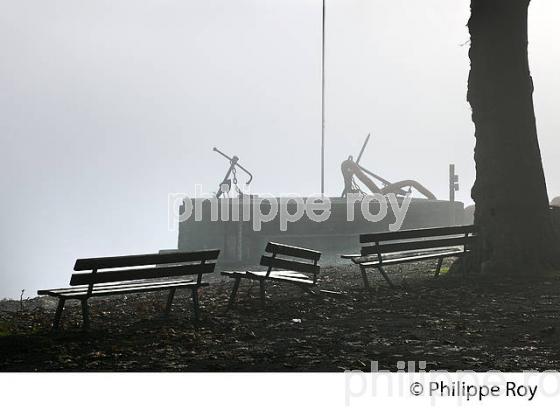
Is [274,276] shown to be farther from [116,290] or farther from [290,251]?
[116,290]

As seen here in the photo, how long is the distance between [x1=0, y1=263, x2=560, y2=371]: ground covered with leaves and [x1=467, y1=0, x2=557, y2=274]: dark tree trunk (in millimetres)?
1000

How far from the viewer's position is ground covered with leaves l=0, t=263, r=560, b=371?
663cm

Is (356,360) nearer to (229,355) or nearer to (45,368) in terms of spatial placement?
(229,355)

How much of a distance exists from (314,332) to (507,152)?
243 inches

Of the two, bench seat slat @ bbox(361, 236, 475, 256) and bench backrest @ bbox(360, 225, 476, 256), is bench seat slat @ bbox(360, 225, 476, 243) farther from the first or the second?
bench seat slat @ bbox(361, 236, 475, 256)

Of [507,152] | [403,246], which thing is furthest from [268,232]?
[403,246]

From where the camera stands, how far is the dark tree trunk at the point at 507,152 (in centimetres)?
1241

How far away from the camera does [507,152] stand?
1261cm

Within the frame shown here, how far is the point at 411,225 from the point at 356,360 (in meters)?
33.0

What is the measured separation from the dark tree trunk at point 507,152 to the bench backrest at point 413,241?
1.10 feet

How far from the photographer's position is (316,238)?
34438 millimetres

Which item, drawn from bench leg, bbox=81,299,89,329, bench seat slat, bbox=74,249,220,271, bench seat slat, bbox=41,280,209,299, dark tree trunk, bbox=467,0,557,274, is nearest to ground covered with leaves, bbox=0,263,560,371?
bench leg, bbox=81,299,89,329
